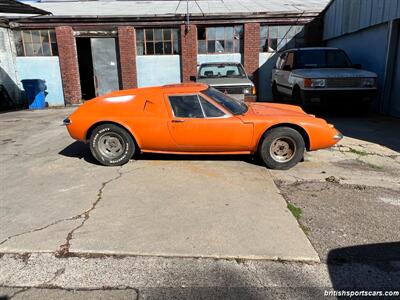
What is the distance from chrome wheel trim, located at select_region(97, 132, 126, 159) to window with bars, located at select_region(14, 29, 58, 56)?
1102 cm

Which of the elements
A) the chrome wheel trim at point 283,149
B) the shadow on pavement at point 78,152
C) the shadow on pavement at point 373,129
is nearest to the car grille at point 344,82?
the shadow on pavement at point 373,129

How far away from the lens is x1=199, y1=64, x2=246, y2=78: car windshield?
1021cm

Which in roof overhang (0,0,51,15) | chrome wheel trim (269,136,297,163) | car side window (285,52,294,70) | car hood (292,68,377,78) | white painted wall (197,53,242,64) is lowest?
chrome wheel trim (269,136,297,163)

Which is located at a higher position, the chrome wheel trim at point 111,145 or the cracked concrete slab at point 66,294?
the chrome wheel trim at point 111,145

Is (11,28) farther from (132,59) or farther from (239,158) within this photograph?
(239,158)

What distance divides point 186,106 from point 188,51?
9921 millimetres

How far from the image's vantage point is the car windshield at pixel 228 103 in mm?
5458

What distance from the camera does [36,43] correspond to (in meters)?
14.8

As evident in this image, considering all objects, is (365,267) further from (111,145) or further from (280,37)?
(280,37)

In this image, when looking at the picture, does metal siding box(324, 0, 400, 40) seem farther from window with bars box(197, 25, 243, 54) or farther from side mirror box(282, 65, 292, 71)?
window with bars box(197, 25, 243, 54)

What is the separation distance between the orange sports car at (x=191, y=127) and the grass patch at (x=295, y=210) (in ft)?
4.61

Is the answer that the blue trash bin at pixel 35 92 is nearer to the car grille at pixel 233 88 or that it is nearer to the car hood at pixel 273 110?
the car grille at pixel 233 88

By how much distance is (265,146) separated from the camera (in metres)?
5.29

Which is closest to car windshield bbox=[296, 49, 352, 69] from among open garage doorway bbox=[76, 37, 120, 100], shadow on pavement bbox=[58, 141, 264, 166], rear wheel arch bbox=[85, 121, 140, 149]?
shadow on pavement bbox=[58, 141, 264, 166]
